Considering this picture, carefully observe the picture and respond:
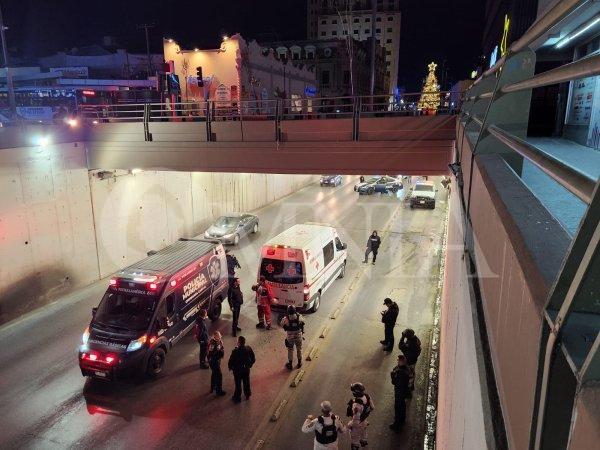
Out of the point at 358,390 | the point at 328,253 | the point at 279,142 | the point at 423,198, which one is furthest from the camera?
the point at 423,198

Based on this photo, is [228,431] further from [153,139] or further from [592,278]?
[153,139]

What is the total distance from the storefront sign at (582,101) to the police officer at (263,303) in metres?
8.94

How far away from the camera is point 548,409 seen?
915 mm

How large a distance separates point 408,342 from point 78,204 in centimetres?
1231

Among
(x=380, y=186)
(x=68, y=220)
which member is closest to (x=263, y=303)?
(x=68, y=220)

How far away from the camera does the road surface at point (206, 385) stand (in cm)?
845

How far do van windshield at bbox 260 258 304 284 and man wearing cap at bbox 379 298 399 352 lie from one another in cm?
282

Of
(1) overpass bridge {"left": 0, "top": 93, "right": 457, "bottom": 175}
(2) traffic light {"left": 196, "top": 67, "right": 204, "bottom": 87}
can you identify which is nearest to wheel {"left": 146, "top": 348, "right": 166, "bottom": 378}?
(1) overpass bridge {"left": 0, "top": 93, "right": 457, "bottom": 175}

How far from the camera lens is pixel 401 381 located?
8.21 meters

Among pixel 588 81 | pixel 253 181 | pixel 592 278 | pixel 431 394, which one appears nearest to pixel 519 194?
pixel 592 278

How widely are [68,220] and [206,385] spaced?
28.1 ft

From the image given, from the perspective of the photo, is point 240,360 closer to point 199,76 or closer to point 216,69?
point 199,76

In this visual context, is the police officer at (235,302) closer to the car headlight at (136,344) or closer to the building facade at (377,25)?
the car headlight at (136,344)

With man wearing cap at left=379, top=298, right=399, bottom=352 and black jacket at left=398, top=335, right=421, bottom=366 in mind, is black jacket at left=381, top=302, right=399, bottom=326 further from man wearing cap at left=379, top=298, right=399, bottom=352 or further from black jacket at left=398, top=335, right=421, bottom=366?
black jacket at left=398, top=335, right=421, bottom=366
